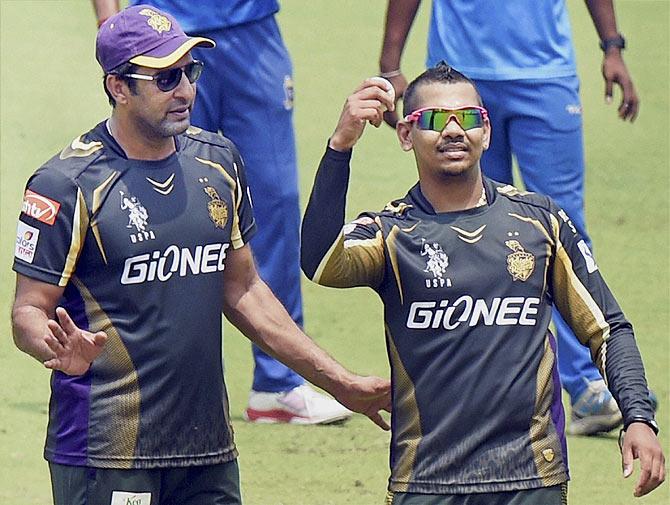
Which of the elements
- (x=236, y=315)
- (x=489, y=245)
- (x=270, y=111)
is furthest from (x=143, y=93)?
(x=270, y=111)

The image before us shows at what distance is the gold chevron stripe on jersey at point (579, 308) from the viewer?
18.1 ft

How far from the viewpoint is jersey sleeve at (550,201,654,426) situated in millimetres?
5421

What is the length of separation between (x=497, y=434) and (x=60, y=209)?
1.45 m

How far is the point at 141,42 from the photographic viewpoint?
5.63 meters

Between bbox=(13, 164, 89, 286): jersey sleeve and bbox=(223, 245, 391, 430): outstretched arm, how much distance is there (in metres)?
0.58

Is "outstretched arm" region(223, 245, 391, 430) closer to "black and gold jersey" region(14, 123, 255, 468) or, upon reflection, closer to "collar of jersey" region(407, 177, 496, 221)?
"black and gold jersey" region(14, 123, 255, 468)

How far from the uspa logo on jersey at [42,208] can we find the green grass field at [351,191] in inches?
86.0

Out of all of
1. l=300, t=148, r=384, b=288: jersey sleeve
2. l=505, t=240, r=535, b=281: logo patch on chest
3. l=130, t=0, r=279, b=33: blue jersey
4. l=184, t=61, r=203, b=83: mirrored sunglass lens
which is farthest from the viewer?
l=130, t=0, r=279, b=33: blue jersey

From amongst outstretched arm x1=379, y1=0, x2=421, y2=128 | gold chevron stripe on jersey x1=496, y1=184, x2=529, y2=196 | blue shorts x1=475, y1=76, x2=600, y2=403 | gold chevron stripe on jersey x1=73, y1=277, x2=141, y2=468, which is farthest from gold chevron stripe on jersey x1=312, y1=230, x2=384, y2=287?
blue shorts x1=475, y1=76, x2=600, y2=403

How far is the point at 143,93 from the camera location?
5641 mm

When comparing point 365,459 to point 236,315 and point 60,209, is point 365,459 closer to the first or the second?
point 236,315

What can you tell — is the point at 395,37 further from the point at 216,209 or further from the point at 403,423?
the point at 403,423

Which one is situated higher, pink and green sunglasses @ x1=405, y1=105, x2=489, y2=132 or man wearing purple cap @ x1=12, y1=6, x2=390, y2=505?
pink and green sunglasses @ x1=405, y1=105, x2=489, y2=132

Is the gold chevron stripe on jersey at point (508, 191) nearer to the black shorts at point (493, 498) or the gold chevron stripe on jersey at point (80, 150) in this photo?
the black shorts at point (493, 498)
